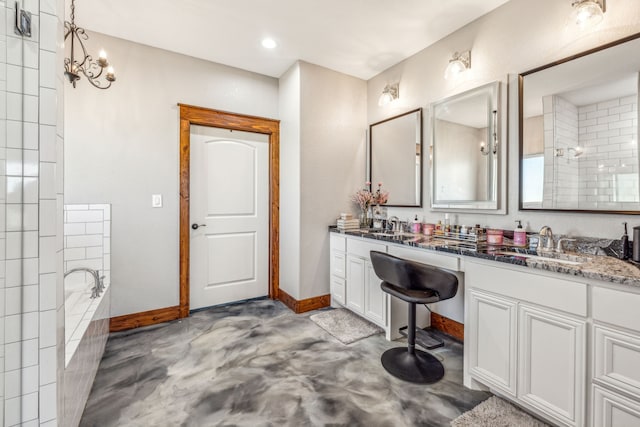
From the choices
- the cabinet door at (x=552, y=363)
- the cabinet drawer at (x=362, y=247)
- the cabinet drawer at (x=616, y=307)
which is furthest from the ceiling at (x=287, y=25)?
the cabinet door at (x=552, y=363)

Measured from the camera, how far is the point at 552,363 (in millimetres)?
1389

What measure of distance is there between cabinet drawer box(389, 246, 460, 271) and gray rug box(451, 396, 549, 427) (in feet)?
2.54

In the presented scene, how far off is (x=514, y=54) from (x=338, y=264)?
7.41 feet

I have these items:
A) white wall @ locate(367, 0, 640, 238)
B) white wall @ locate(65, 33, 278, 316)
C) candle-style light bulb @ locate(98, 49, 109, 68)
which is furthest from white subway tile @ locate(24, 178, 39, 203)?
white wall @ locate(367, 0, 640, 238)

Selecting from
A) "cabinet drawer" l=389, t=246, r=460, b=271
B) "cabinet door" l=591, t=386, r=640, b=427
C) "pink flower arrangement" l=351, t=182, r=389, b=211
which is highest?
"pink flower arrangement" l=351, t=182, r=389, b=211

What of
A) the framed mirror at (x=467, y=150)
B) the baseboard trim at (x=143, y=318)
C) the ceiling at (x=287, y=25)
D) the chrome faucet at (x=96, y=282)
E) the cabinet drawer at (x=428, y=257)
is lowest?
the baseboard trim at (x=143, y=318)

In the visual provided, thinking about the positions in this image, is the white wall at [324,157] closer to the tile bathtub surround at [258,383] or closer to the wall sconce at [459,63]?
the tile bathtub surround at [258,383]

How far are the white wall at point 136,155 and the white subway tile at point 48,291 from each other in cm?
174

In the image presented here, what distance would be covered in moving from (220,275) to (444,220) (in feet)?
7.77

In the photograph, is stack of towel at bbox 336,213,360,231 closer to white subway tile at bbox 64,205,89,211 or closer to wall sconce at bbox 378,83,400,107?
wall sconce at bbox 378,83,400,107

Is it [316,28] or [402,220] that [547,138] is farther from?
[316,28]

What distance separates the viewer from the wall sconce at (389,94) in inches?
116

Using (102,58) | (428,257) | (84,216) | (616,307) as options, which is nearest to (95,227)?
(84,216)

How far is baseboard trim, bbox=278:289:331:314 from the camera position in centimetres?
297
